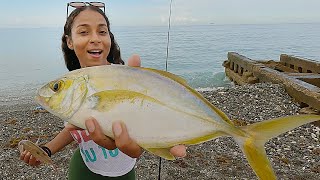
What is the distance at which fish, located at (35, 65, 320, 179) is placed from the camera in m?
1.67

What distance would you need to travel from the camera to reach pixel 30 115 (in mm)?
9492

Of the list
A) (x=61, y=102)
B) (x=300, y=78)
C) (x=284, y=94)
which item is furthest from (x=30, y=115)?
(x=61, y=102)

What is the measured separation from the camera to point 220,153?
627 cm

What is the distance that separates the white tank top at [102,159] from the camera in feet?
8.19

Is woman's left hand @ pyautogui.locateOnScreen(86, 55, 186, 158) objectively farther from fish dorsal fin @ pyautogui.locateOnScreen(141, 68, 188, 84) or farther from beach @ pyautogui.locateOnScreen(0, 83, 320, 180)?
beach @ pyautogui.locateOnScreen(0, 83, 320, 180)

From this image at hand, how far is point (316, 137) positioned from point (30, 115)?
6849mm

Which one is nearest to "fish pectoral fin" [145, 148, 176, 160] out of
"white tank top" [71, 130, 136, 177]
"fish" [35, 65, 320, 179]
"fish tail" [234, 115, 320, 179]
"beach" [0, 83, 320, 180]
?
"fish" [35, 65, 320, 179]

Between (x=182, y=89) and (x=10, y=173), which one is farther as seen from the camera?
(x=10, y=173)

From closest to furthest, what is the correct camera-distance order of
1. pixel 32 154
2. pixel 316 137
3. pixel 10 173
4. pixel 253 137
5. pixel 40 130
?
pixel 253 137
pixel 32 154
pixel 10 173
pixel 316 137
pixel 40 130

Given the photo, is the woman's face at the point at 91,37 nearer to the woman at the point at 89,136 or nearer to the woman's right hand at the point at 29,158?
the woman at the point at 89,136

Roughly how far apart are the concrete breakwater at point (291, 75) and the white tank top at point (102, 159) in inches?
226

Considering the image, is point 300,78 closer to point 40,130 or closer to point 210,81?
point 40,130

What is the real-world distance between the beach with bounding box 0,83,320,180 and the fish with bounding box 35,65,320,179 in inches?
148

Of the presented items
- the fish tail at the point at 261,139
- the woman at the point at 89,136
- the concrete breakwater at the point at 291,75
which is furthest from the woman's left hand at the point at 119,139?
the concrete breakwater at the point at 291,75
